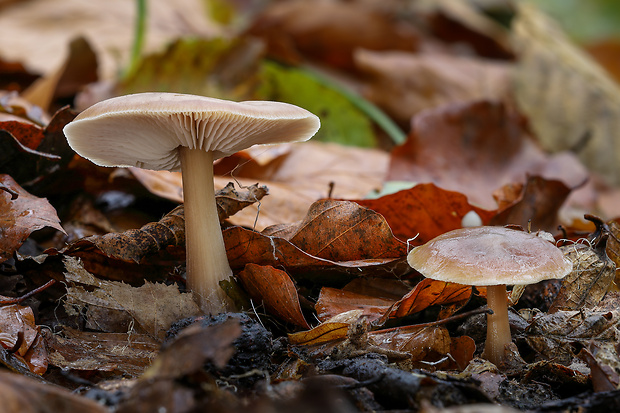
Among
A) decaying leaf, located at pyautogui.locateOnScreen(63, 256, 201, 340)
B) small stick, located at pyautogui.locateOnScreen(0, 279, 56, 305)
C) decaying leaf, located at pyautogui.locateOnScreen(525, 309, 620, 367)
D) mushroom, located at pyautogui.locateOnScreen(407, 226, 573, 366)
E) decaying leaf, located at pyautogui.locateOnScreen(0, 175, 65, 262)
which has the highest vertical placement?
decaying leaf, located at pyautogui.locateOnScreen(0, 175, 65, 262)

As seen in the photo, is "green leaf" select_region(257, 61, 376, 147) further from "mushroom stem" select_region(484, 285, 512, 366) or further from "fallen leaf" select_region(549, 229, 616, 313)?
"mushroom stem" select_region(484, 285, 512, 366)

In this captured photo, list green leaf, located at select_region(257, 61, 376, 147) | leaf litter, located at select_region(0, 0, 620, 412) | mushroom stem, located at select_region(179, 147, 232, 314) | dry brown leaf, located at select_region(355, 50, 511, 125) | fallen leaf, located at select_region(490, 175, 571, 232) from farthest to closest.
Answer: dry brown leaf, located at select_region(355, 50, 511, 125), green leaf, located at select_region(257, 61, 376, 147), fallen leaf, located at select_region(490, 175, 571, 232), mushroom stem, located at select_region(179, 147, 232, 314), leaf litter, located at select_region(0, 0, 620, 412)

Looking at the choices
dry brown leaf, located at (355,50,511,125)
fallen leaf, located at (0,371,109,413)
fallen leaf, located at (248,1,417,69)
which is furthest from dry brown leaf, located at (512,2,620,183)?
fallen leaf, located at (0,371,109,413)

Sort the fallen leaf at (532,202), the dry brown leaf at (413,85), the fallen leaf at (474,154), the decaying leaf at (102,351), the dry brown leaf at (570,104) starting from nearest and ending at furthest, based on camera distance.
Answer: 1. the decaying leaf at (102,351)
2. the fallen leaf at (532,202)
3. the fallen leaf at (474,154)
4. the dry brown leaf at (570,104)
5. the dry brown leaf at (413,85)


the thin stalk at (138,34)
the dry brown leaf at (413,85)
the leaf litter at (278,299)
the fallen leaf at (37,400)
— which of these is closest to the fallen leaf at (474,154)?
the leaf litter at (278,299)

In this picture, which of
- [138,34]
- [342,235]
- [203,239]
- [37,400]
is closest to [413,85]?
[138,34]

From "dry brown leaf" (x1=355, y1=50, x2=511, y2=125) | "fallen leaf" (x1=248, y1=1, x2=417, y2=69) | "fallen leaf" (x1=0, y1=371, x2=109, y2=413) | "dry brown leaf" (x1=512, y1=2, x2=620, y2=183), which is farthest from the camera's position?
"fallen leaf" (x1=248, y1=1, x2=417, y2=69)

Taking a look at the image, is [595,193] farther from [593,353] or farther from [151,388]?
[151,388]

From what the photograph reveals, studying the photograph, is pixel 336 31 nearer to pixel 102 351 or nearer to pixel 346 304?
pixel 346 304

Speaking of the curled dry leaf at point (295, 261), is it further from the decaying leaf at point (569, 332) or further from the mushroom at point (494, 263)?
the decaying leaf at point (569, 332)
